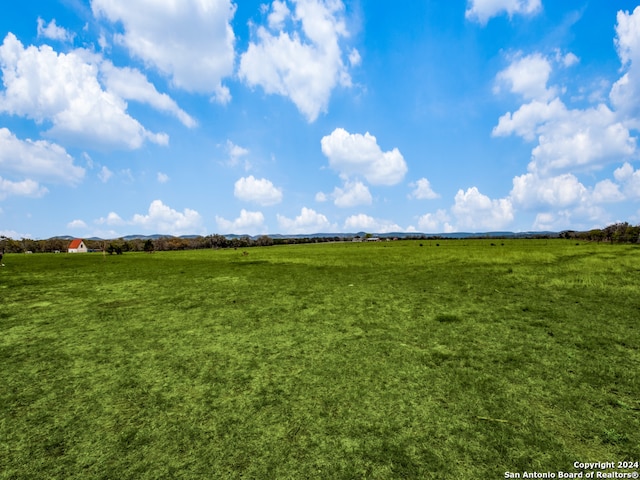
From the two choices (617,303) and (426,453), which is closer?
(426,453)

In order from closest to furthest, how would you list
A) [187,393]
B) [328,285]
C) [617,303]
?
1. [187,393]
2. [617,303]
3. [328,285]

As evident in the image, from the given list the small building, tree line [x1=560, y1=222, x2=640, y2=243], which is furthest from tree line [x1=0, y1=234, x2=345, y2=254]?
tree line [x1=560, y1=222, x2=640, y2=243]

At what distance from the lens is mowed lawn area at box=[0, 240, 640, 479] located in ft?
7.98

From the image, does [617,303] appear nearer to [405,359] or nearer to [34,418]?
[405,359]

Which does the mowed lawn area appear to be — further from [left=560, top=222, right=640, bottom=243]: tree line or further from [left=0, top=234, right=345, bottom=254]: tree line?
[left=0, top=234, right=345, bottom=254]: tree line

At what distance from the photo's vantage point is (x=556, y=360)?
4109mm

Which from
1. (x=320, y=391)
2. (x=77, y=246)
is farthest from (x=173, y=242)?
(x=320, y=391)

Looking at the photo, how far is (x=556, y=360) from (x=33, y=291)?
1431 cm

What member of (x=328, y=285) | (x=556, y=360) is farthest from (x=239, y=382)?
(x=328, y=285)

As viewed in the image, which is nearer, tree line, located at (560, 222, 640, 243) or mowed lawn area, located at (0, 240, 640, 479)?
mowed lawn area, located at (0, 240, 640, 479)

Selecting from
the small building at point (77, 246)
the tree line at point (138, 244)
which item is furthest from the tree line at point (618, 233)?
the small building at point (77, 246)

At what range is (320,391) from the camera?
3455 mm

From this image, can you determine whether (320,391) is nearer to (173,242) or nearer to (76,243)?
(173,242)

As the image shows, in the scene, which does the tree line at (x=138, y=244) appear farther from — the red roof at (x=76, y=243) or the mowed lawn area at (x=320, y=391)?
the mowed lawn area at (x=320, y=391)
